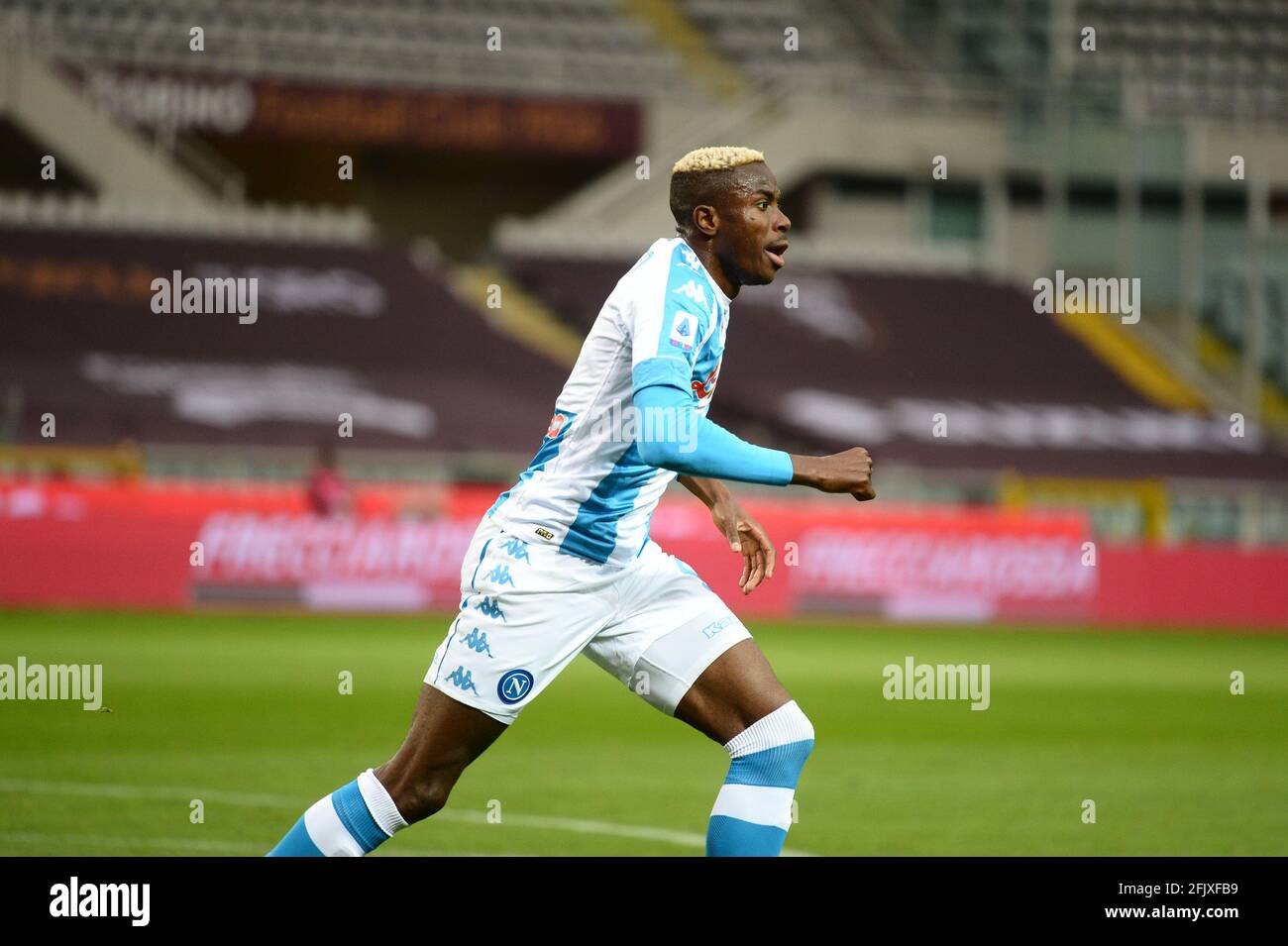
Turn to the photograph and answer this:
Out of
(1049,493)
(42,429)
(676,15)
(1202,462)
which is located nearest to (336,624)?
(42,429)

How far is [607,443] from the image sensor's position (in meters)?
5.62

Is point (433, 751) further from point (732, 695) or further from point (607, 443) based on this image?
point (607, 443)

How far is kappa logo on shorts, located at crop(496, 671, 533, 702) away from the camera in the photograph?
17.9ft

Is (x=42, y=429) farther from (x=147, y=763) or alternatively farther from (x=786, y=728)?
(x=786, y=728)

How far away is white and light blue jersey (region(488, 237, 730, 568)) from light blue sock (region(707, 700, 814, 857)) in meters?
0.68

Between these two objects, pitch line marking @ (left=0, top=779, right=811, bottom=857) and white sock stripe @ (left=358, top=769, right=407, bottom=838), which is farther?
pitch line marking @ (left=0, top=779, right=811, bottom=857)

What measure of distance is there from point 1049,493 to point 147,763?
22.6m

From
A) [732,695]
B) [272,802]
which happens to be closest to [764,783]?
[732,695]

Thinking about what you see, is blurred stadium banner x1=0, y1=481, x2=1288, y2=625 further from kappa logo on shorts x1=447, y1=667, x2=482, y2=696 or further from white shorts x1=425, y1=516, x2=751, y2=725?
kappa logo on shorts x1=447, y1=667, x2=482, y2=696

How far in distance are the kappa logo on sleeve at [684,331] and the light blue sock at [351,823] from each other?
155cm

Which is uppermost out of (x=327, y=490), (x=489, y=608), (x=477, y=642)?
(x=327, y=490)

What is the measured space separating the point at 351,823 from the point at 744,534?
1504 millimetres

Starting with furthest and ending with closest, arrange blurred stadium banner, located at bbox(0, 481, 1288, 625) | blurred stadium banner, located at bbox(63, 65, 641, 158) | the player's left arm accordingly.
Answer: blurred stadium banner, located at bbox(63, 65, 641, 158) → blurred stadium banner, located at bbox(0, 481, 1288, 625) → the player's left arm

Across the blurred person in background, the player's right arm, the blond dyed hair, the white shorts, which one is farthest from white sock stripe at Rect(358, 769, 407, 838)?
the blurred person in background
